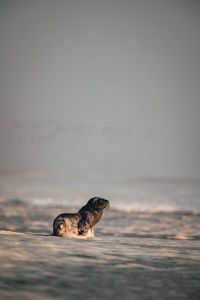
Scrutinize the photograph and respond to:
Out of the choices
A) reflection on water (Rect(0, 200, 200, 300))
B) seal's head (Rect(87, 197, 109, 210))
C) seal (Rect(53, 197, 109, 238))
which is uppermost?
seal's head (Rect(87, 197, 109, 210))

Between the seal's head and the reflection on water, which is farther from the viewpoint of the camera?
the seal's head

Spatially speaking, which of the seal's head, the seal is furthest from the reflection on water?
the seal's head

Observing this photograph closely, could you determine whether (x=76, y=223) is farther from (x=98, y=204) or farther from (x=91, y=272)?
(x=91, y=272)

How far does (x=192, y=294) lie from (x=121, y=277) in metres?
1.03

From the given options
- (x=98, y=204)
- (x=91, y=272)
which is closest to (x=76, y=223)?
(x=98, y=204)

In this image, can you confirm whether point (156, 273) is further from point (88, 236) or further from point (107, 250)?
point (88, 236)

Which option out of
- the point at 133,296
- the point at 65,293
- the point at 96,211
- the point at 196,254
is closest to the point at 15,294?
the point at 65,293

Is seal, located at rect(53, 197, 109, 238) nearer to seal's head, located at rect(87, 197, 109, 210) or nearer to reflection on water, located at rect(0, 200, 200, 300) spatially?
seal's head, located at rect(87, 197, 109, 210)

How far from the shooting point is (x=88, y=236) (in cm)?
871

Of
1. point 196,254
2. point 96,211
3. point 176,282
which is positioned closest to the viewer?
point 176,282

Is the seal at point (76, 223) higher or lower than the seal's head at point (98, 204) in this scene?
lower

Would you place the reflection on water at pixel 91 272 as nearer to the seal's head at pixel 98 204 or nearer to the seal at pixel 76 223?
the seal at pixel 76 223

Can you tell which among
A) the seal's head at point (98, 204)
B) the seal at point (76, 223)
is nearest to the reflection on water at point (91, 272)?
the seal at point (76, 223)

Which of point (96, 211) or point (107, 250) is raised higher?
point (96, 211)
